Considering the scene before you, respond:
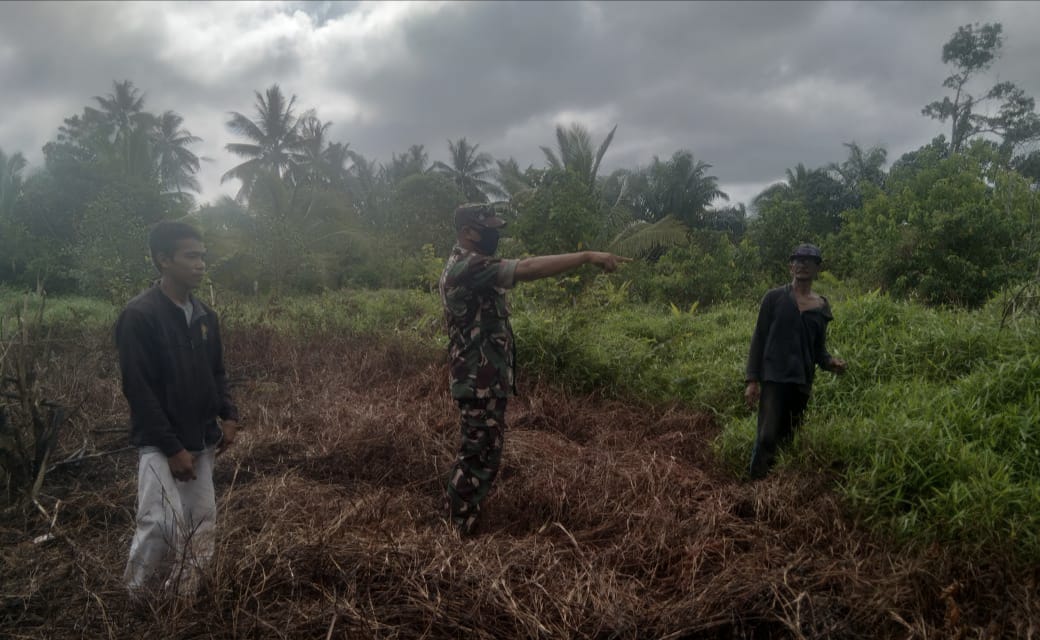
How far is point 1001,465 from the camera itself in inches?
124

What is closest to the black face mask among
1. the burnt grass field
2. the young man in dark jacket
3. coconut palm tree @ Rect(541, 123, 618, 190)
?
A: the young man in dark jacket

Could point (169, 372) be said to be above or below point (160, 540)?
above

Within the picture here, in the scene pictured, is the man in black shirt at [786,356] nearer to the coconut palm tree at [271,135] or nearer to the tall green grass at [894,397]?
the tall green grass at [894,397]

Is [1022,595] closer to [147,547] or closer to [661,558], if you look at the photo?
[661,558]

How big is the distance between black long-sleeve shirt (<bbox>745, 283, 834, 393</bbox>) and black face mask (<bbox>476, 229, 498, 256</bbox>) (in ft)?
4.96

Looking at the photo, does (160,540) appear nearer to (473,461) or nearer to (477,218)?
(473,461)

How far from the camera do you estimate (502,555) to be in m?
2.75

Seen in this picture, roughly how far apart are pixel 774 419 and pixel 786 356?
37 cm

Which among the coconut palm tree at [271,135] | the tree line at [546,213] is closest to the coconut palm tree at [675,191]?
the tree line at [546,213]

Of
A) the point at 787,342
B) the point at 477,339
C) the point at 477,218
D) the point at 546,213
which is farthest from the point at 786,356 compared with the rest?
the point at 546,213

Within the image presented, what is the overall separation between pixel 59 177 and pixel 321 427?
63.2 feet

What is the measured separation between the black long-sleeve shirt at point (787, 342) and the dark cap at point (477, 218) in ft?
5.09

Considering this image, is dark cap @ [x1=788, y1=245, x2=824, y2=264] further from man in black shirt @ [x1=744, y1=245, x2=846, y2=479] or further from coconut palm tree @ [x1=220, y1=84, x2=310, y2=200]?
coconut palm tree @ [x1=220, y1=84, x2=310, y2=200]

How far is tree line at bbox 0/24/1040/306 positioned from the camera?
9148mm
